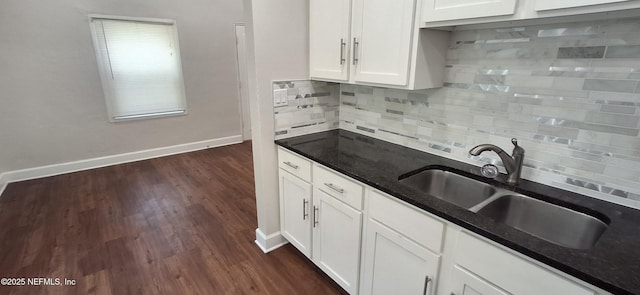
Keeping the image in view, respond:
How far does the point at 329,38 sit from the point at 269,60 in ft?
1.38

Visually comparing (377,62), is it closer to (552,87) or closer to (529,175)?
(552,87)

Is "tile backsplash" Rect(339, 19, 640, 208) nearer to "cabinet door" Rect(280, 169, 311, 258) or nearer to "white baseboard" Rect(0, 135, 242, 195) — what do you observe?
"cabinet door" Rect(280, 169, 311, 258)

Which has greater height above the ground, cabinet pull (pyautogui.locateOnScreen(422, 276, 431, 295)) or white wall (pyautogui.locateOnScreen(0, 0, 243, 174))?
white wall (pyautogui.locateOnScreen(0, 0, 243, 174))

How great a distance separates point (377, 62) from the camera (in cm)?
164

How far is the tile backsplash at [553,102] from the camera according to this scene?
1162 millimetres

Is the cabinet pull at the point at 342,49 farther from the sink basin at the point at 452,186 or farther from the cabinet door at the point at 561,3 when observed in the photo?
the cabinet door at the point at 561,3

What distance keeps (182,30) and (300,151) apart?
353 cm

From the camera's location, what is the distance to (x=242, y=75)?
5.01 metres

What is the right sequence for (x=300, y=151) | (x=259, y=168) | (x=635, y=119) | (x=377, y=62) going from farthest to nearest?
(x=259, y=168)
(x=300, y=151)
(x=377, y=62)
(x=635, y=119)

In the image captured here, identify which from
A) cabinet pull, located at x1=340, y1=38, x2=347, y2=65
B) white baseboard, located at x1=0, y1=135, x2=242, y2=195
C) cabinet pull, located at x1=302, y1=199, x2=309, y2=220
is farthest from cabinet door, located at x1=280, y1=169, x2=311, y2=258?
white baseboard, located at x1=0, y1=135, x2=242, y2=195

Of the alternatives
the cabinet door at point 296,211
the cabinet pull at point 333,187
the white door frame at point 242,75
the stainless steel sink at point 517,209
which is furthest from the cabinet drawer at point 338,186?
the white door frame at point 242,75

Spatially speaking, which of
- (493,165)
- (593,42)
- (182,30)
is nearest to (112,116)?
(182,30)

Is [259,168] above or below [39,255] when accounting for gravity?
above

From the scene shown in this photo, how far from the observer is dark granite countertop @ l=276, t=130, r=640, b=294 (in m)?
0.85
